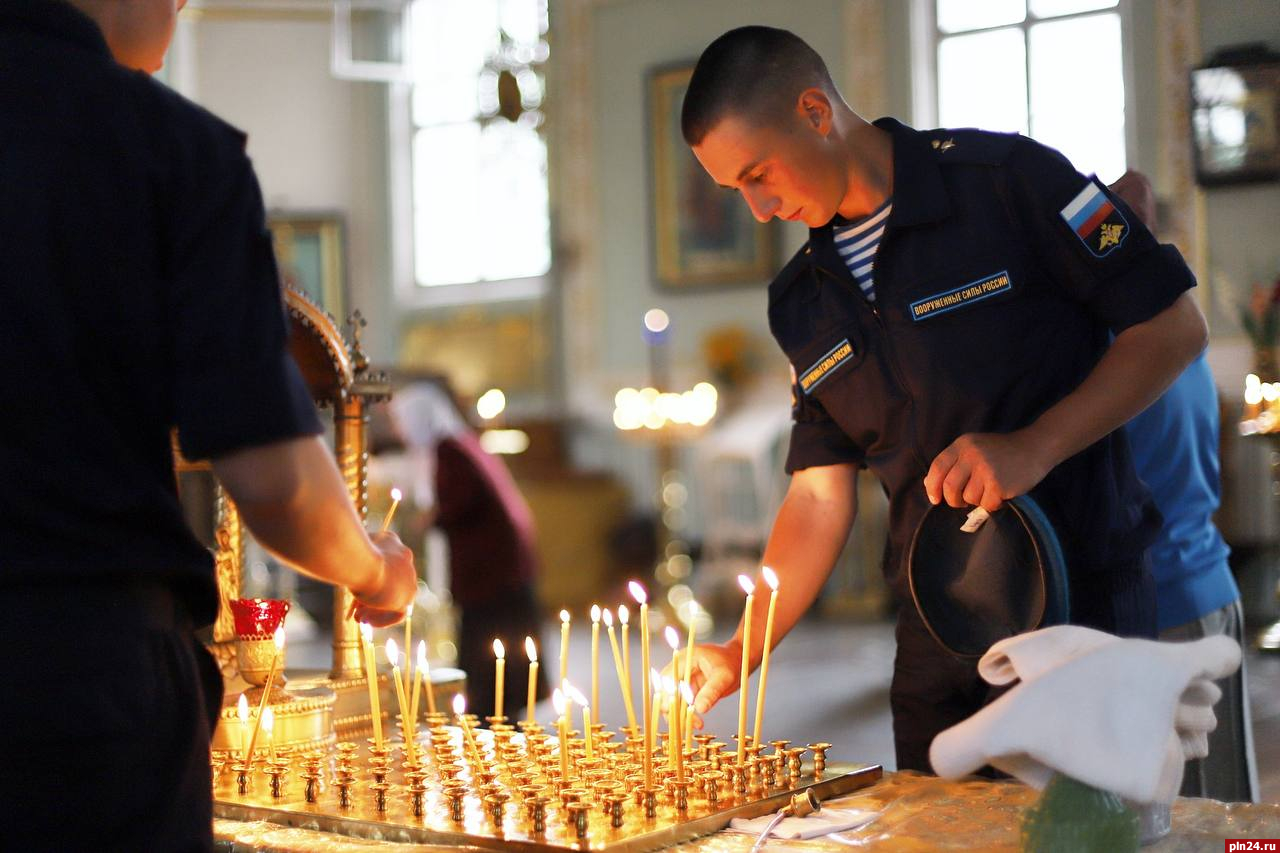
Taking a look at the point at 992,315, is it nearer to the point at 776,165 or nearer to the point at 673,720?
the point at 776,165

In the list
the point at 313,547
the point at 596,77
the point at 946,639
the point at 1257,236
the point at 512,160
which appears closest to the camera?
the point at 313,547

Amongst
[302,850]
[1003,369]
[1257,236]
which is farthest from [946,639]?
[1257,236]

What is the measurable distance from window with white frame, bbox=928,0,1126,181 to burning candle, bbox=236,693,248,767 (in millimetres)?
8741

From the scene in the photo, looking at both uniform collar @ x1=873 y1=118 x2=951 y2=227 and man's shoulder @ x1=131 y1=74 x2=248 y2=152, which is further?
uniform collar @ x1=873 y1=118 x2=951 y2=227

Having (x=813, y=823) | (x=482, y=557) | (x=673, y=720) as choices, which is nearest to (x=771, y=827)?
(x=813, y=823)

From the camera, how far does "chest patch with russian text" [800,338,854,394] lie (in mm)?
2393

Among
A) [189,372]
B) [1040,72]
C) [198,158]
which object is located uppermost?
[1040,72]

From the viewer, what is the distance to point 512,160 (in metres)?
13.3

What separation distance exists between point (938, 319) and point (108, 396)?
139cm

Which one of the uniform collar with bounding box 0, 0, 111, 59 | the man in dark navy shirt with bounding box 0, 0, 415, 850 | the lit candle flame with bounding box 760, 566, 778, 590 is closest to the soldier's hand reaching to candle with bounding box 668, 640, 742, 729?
the lit candle flame with bounding box 760, 566, 778, 590

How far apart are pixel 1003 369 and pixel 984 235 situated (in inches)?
8.5

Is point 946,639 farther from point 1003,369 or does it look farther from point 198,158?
point 198,158

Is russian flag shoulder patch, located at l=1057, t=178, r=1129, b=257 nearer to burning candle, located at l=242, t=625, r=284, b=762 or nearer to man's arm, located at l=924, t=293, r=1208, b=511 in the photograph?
man's arm, located at l=924, t=293, r=1208, b=511

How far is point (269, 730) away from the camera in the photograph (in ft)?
7.27
